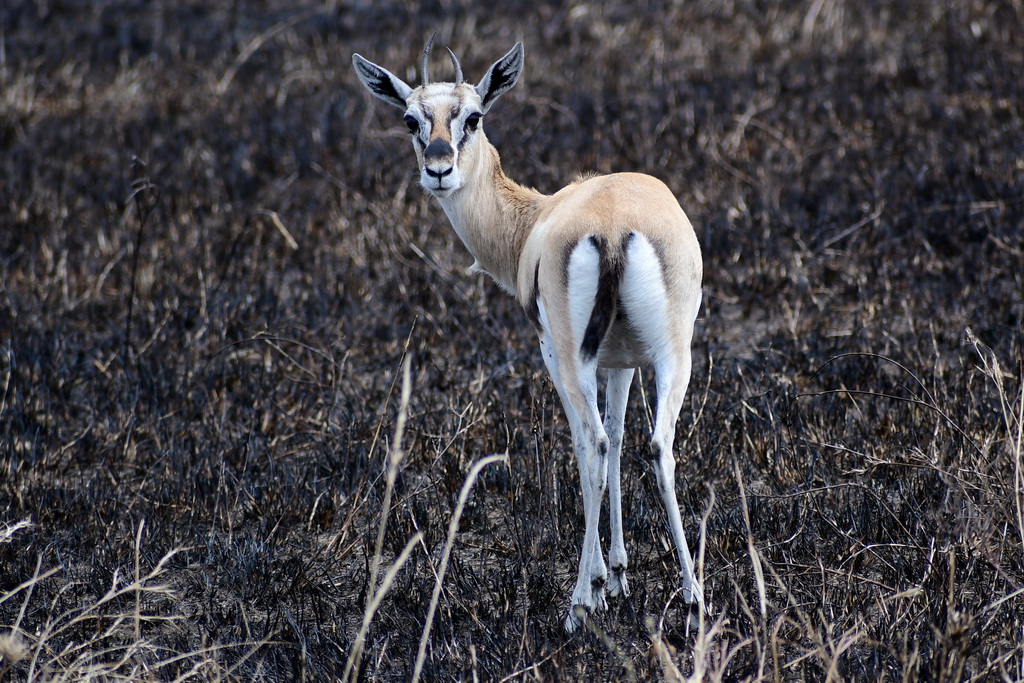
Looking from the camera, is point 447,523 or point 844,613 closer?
point 844,613

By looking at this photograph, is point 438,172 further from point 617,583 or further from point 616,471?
point 617,583

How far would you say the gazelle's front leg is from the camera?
3.49 meters

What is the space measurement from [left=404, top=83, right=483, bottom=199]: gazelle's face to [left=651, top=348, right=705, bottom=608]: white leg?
1094mm

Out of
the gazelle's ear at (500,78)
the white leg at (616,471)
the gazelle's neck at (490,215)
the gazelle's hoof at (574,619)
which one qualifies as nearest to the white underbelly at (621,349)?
the white leg at (616,471)

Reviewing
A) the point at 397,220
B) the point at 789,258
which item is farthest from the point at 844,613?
the point at 397,220

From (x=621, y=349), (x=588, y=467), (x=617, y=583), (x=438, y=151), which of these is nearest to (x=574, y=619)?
(x=617, y=583)

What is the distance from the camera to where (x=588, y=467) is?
3.54 metres

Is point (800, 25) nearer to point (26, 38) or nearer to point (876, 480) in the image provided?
point (876, 480)

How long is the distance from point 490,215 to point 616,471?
1.12m

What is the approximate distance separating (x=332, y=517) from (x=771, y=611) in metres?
1.82

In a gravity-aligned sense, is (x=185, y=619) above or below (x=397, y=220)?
below

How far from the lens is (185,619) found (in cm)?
406

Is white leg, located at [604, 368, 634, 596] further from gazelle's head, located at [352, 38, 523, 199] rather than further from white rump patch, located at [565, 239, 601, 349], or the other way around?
gazelle's head, located at [352, 38, 523, 199]

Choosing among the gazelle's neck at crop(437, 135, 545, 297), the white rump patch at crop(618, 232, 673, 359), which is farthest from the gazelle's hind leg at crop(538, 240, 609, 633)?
Result: the gazelle's neck at crop(437, 135, 545, 297)
